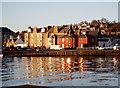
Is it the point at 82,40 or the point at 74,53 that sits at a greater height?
the point at 82,40

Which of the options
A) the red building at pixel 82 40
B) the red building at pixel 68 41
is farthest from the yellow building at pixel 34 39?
the red building at pixel 82 40

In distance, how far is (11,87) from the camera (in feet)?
72.2

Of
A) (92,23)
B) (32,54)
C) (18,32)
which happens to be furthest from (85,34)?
(92,23)

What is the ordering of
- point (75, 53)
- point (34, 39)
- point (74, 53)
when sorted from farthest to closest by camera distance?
point (34, 39), point (74, 53), point (75, 53)

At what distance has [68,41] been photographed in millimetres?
88312

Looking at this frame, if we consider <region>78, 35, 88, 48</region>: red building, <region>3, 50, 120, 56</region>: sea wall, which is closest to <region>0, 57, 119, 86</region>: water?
<region>3, 50, 120, 56</region>: sea wall

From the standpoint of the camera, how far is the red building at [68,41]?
88.2 meters

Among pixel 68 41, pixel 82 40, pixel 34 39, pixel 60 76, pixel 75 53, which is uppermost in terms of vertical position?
pixel 34 39

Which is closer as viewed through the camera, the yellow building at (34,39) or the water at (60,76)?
the water at (60,76)

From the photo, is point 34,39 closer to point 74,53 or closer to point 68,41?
point 68,41

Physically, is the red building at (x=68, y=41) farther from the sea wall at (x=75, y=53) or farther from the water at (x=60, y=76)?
the water at (x=60, y=76)

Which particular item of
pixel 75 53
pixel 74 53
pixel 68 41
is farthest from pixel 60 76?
pixel 68 41

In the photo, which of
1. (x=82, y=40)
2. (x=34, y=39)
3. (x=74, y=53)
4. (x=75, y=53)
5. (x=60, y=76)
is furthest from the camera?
(x=34, y=39)

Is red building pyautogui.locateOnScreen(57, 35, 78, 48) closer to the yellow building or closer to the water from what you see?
the yellow building
